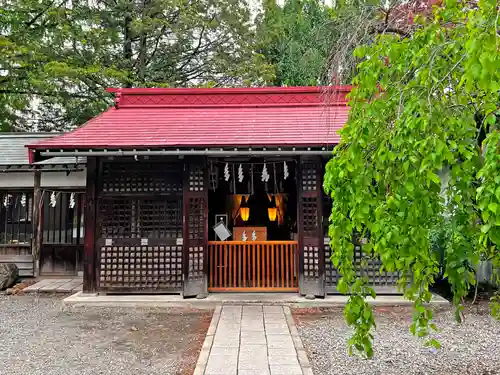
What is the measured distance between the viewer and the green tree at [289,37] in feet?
51.8

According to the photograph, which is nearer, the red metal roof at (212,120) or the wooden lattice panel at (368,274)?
the red metal roof at (212,120)

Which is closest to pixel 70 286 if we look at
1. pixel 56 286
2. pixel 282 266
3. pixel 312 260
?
pixel 56 286

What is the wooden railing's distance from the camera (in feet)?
24.0

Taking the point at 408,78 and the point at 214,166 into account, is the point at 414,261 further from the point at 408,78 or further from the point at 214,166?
the point at 214,166

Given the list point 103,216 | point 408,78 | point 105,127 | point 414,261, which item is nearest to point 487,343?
point 414,261

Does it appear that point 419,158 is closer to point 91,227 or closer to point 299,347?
point 299,347

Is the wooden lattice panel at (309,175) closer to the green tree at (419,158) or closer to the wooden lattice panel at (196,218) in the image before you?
the wooden lattice panel at (196,218)

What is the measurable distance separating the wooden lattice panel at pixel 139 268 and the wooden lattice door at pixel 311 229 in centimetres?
254

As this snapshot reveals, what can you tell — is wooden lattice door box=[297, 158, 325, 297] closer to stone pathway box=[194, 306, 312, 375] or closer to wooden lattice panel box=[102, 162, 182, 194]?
stone pathway box=[194, 306, 312, 375]

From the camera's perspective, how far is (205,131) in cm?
746

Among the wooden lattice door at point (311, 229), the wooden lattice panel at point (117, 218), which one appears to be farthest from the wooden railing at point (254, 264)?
the wooden lattice panel at point (117, 218)

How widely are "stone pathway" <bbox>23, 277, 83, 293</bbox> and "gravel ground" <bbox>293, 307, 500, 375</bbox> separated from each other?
5.42 meters

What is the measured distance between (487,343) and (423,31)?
4.71 metres

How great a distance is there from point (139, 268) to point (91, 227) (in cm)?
129
